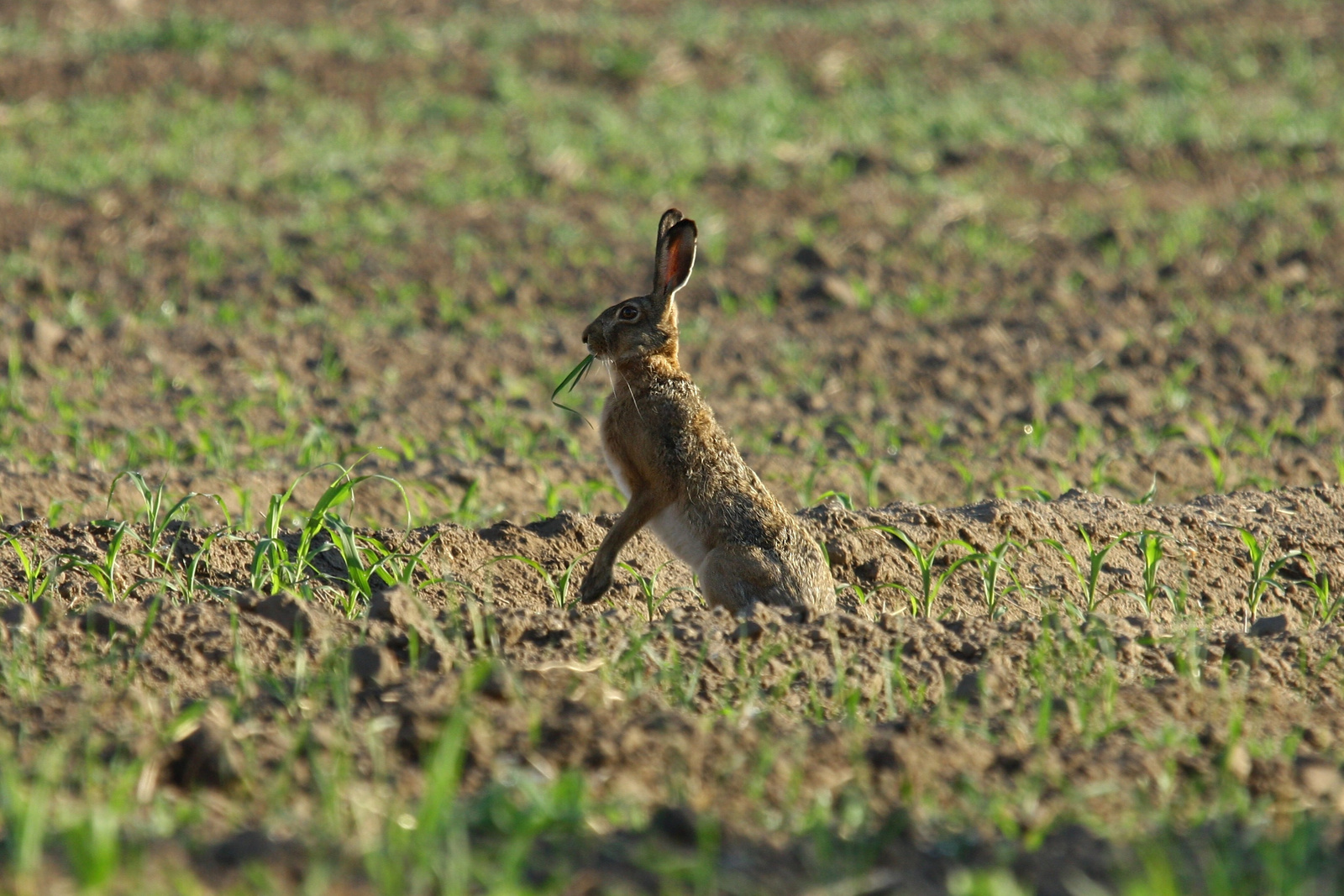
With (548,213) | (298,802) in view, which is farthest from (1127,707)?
(548,213)

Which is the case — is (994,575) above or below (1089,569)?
above

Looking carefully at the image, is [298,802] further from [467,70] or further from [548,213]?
[467,70]

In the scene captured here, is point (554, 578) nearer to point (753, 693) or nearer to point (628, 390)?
point (628, 390)

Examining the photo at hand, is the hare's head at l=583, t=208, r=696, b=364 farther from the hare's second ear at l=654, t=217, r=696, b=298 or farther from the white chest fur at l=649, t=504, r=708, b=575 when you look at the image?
the white chest fur at l=649, t=504, r=708, b=575

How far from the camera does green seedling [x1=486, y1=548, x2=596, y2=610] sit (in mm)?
4684

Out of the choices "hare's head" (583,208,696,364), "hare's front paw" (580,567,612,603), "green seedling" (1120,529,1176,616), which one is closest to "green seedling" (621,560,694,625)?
"hare's front paw" (580,567,612,603)

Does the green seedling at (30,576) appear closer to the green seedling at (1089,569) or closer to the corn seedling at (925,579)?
the corn seedling at (925,579)

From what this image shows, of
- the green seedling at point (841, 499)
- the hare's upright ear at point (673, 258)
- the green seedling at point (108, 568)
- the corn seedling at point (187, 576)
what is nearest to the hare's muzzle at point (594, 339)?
the hare's upright ear at point (673, 258)

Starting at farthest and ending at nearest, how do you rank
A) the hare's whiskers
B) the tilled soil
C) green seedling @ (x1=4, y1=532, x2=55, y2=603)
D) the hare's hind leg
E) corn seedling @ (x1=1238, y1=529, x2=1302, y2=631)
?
corn seedling @ (x1=1238, y1=529, x2=1302, y2=631) < the hare's whiskers < the hare's hind leg < green seedling @ (x1=4, y1=532, x2=55, y2=603) < the tilled soil

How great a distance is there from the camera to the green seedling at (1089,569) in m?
4.74

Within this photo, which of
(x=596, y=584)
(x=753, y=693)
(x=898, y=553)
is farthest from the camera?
(x=898, y=553)

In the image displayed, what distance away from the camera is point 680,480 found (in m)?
4.69

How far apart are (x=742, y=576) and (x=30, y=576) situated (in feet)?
7.06

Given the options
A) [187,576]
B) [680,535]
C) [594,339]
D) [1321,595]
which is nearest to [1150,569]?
[1321,595]
